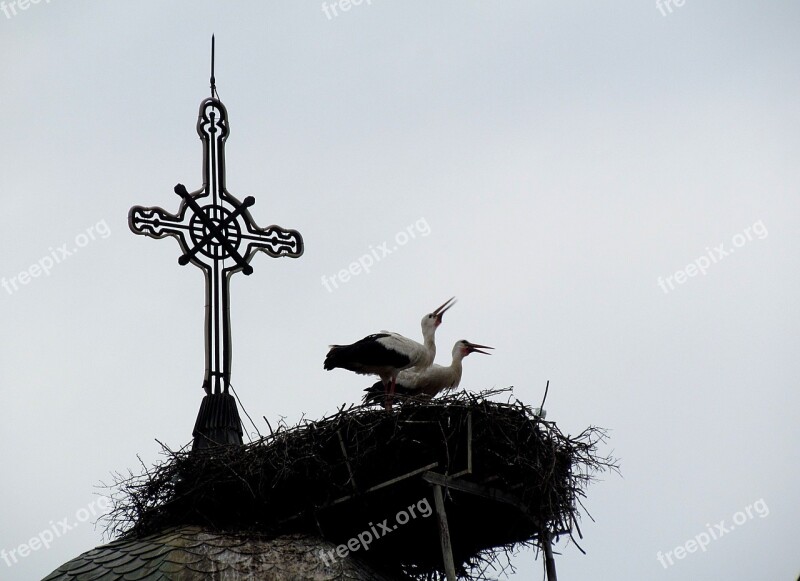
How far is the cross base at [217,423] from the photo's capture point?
1435 cm

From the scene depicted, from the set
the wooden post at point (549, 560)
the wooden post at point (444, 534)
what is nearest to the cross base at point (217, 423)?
the wooden post at point (444, 534)

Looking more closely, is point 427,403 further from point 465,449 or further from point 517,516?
point 517,516

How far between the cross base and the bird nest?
57 cm

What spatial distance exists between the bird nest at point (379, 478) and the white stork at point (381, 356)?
2234 mm

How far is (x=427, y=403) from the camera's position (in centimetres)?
1313

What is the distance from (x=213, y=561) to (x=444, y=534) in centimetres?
198

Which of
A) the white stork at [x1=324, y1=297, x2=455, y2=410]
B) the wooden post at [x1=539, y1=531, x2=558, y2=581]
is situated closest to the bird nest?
the wooden post at [x1=539, y1=531, x2=558, y2=581]

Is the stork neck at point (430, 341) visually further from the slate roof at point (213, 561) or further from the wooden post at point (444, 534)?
the wooden post at point (444, 534)

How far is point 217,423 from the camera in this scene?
14602mm

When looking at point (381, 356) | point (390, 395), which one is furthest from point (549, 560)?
point (381, 356)

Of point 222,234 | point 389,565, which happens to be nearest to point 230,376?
point 222,234

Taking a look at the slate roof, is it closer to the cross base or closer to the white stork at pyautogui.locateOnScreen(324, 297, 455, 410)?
the cross base

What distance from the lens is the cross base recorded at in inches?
565

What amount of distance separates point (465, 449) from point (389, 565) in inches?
64.5
